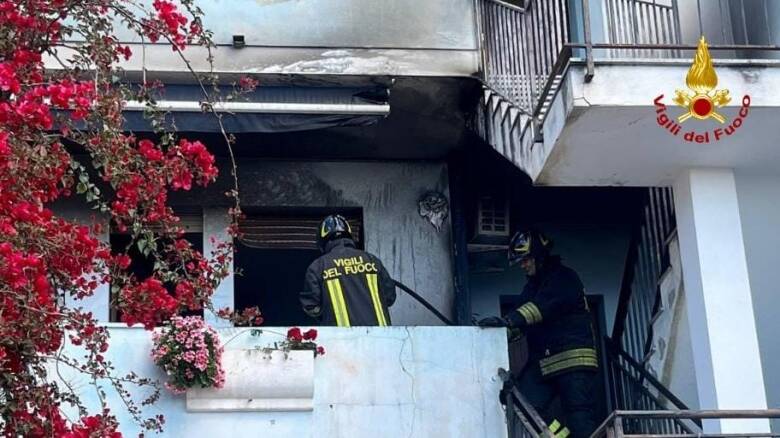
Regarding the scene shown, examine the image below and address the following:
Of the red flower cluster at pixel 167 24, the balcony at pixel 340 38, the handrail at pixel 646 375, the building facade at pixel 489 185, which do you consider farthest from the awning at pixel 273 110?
the handrail at pixel 646 375

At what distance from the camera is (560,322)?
38.2 ft

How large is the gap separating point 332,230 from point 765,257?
316cm

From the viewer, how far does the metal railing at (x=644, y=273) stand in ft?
39.2

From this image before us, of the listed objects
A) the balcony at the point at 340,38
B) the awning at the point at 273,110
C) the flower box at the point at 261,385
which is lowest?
the flower box at the point at 261,385

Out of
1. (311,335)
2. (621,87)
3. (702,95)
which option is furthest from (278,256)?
(702,95)

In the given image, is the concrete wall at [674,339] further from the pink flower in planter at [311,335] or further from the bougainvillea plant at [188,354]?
the bougainvillea plant at [188,354]

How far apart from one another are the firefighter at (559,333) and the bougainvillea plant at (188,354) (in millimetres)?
1956

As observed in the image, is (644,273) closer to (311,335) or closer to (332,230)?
(332,230)

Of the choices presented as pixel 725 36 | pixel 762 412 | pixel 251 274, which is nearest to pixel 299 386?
pixel 762 412

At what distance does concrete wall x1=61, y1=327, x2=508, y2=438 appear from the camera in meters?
10.6

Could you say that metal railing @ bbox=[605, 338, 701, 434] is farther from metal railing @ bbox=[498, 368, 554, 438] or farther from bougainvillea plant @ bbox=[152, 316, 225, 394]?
bougainvillea plant @ bbox=[152, 316, 225, 394]

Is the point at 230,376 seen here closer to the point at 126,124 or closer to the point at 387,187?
the point at 126,124

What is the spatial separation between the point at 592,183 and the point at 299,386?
2.53 m

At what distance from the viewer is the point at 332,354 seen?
35.8 ft
